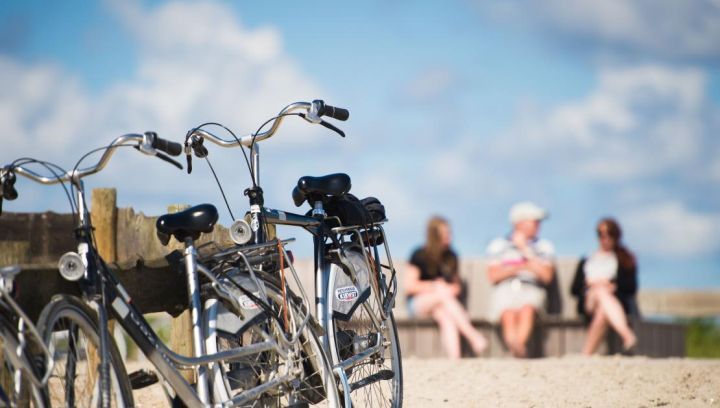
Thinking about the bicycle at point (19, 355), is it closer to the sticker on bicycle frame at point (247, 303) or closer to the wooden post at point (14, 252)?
the sticker on bicycle frame at point (247, 303)

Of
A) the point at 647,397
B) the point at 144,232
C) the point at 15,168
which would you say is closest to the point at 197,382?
the point at 15,168

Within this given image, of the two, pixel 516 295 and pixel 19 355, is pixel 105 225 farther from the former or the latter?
pixel 516 295

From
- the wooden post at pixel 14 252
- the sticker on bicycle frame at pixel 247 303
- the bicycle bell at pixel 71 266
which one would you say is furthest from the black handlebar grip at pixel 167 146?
the wooden post at pixel 14 252

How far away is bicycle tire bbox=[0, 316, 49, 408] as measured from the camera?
13.0ft

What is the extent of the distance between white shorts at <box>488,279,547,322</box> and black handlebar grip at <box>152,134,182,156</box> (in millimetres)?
7796

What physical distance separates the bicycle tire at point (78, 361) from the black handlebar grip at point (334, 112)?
5.53 ft

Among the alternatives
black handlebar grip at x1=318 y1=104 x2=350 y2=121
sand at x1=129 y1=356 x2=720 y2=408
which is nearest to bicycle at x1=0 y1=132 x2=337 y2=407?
black handlebar grip at x1=318 y1=104 x2=350 y2=121

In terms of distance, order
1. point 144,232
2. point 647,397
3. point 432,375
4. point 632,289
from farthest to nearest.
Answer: point 632,289
point 432,375
point 647,397
point 144,232

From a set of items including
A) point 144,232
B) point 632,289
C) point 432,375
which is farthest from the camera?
point 632,289

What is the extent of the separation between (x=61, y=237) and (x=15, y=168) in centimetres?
298

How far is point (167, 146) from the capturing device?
4508 millimetres

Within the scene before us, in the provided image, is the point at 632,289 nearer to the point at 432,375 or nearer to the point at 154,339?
the point at 432,375

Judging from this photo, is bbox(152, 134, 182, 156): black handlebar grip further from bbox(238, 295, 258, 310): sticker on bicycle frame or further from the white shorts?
the white shorts

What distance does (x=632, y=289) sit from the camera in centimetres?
1245
